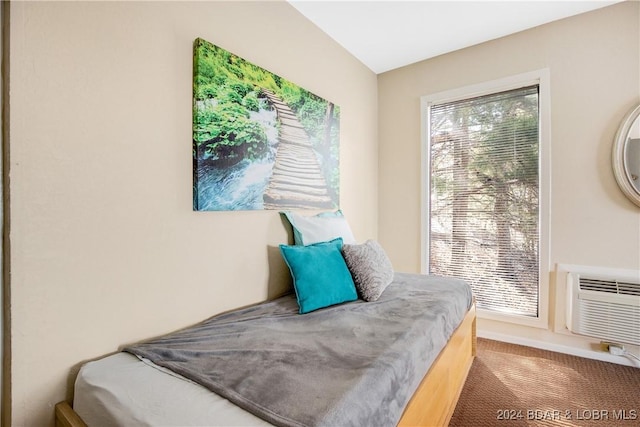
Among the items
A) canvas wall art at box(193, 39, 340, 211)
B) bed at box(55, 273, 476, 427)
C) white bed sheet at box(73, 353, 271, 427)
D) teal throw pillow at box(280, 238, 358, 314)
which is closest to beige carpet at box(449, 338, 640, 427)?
bed at box(55, 273, 476, 427)

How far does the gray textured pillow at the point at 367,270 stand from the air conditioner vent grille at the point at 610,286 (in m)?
1.50

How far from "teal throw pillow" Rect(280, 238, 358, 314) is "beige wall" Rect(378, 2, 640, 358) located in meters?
1.76

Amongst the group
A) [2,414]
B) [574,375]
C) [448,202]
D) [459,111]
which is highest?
[459,111]

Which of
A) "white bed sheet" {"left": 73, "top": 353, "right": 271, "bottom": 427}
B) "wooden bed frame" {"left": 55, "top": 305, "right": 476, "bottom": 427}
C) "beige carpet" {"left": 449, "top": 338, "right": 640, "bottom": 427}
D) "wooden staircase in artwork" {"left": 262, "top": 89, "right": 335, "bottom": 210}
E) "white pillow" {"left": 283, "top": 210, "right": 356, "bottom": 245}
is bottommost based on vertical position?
"beige carpet" {"left": 449, "top": 338, "right": 640, "bottom": 427}

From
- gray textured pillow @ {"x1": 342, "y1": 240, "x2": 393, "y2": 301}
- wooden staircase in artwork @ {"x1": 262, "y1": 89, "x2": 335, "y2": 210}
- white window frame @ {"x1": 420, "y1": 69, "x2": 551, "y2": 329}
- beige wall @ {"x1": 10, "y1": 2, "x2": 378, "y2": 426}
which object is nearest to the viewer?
beige wall @ {"x1": 10, "y1": 2, "x2": 378, "y2": 426}

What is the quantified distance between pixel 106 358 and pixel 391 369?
1054mm

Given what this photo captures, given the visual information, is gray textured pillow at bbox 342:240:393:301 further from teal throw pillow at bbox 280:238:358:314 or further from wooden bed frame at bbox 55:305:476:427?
wooden bed frame at bbox 55:305:476:427

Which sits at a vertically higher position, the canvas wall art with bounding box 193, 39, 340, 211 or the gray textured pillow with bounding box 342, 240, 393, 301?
the canvas wall art with bounding box 193, 39, 340, 211

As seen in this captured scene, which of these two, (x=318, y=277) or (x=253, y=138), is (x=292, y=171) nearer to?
(x=253, y=138)

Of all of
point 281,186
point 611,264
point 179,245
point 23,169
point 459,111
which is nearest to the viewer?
point 23,169

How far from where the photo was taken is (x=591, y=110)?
2260 mm

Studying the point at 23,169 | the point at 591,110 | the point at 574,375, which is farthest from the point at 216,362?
the point at 591,110

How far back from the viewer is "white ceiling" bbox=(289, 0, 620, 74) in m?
2.17

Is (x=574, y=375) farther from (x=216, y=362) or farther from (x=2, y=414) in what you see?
(x=2, y=414)
